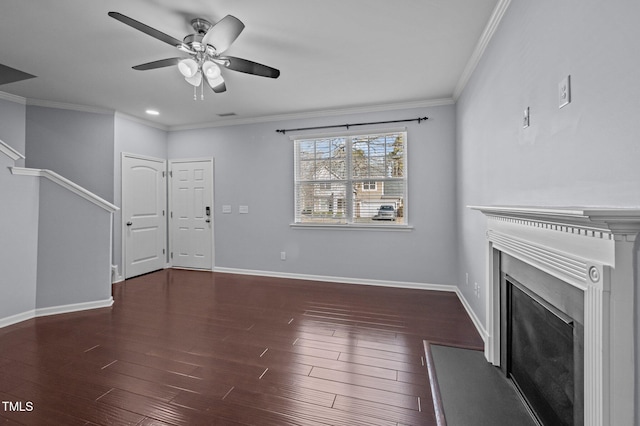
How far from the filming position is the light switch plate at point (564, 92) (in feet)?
4.21

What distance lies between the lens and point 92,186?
14.2 ft

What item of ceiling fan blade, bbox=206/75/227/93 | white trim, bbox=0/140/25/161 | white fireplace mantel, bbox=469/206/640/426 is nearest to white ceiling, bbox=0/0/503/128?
ceiling fan blade, bbox=206/75/227/93

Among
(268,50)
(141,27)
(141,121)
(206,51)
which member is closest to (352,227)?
(268,50)

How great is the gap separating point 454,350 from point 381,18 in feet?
8.75

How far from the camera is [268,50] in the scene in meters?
2.71

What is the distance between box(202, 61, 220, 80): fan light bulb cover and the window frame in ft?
7.13

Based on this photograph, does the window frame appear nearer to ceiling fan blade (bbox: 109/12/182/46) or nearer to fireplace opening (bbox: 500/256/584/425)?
fireplace opening (bbox: 500/256/584/425)

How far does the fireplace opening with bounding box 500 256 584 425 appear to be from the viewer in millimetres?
1183

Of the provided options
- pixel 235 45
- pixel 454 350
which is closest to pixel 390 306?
pixel 454 350

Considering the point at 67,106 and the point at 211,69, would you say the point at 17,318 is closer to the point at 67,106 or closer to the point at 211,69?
the point at 67,106

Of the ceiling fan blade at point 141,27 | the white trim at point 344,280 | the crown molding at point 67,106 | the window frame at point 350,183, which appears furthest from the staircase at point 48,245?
the window frame at point 350,183

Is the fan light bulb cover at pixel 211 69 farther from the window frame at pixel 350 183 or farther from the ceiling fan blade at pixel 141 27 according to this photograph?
the window frame at pixel 350 183

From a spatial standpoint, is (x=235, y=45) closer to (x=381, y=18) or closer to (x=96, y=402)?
(x=381, y=18)

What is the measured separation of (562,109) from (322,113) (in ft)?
11.4
